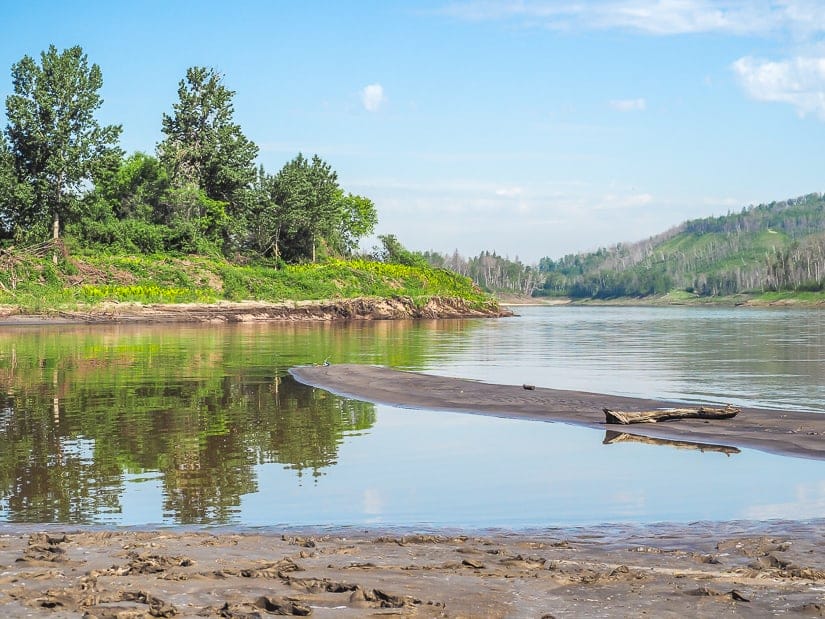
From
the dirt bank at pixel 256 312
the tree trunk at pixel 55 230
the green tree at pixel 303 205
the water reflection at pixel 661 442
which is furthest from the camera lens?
the green tree at pixel 303 205

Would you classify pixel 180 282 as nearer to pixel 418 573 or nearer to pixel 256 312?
pixel 256 312

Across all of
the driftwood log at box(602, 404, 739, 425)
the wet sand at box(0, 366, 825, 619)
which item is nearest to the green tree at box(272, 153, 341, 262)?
the driftwood log at box(602, 404, 739, 425)

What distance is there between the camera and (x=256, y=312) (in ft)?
280

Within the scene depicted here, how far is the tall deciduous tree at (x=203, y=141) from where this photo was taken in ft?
317

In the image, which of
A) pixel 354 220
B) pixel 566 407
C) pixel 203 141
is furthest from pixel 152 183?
pixel 566 407

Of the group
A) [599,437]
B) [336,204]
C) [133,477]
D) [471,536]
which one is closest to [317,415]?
[599,437]

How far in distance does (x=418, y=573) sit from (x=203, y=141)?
309 ft

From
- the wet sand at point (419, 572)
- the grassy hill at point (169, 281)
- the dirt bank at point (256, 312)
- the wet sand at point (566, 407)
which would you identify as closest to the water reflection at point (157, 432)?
the wet sand at point (566, 407)

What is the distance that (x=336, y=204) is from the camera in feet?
412

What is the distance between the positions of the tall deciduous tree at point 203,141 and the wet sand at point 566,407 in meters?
67.6

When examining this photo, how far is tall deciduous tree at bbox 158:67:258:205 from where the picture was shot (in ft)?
317

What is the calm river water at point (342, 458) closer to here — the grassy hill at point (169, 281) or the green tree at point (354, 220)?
the grassy hill at point (169, 281)

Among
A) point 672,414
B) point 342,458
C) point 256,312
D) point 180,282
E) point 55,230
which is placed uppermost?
point 55,230

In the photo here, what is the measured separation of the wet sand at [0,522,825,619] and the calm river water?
4.51 ft
